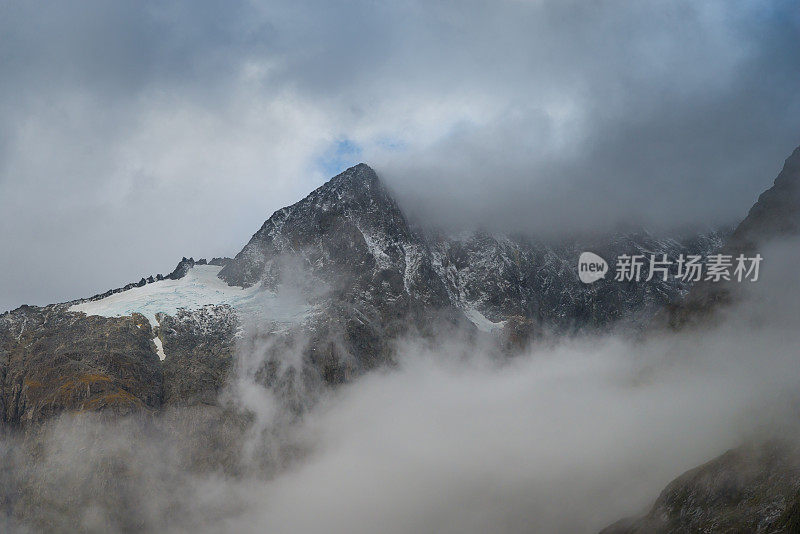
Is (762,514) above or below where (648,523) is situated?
above

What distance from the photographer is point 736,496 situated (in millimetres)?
130875

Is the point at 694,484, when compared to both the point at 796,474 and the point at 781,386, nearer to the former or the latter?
the point at 796,474

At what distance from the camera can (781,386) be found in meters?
183

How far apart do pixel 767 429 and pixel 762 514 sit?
36347mm

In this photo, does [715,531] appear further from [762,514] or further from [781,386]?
[781,386]

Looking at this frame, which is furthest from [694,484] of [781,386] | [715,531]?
[781,386]

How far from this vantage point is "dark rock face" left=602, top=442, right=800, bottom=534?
118 meters

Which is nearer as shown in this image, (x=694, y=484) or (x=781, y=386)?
(x=694, y=484)

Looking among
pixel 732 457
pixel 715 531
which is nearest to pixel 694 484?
pixel 732 457

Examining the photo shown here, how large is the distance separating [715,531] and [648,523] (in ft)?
78.9

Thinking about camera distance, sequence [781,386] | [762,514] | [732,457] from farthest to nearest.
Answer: [781,386] < [732,457] < [762,514]

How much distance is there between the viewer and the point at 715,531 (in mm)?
124562

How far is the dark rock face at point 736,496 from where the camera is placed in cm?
11756

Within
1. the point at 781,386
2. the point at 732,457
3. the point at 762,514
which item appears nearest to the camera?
the point at 762,514
